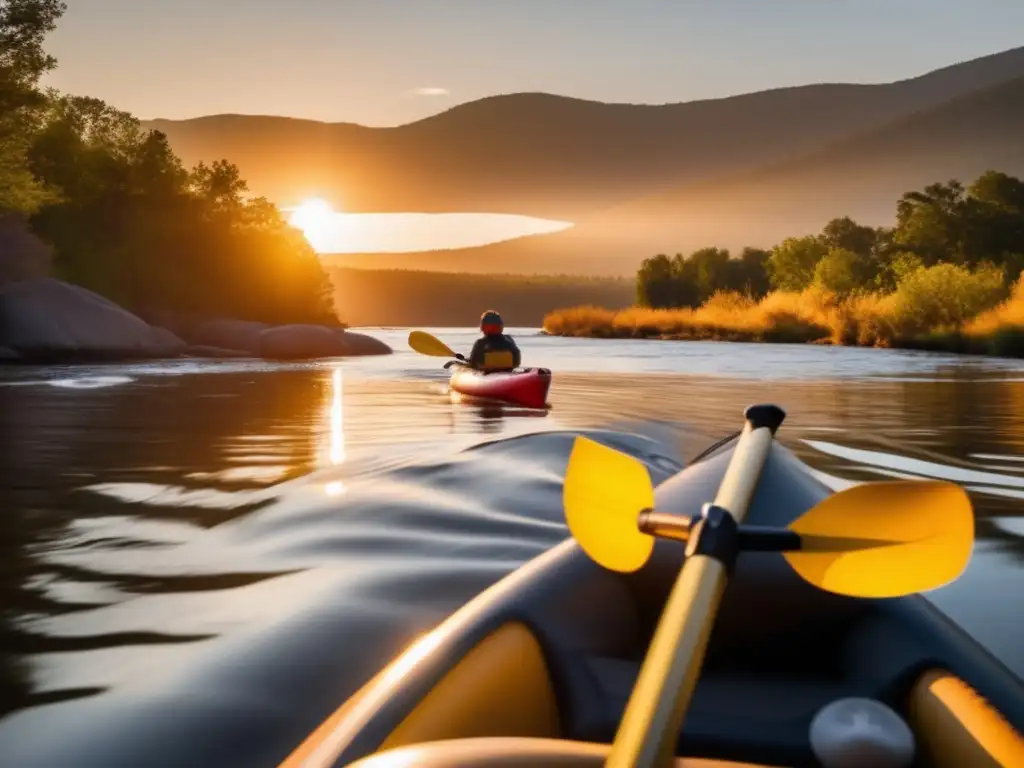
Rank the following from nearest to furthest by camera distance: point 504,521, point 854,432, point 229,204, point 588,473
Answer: point 588,473 < point 504,521 < point 854,432 < point 229,204

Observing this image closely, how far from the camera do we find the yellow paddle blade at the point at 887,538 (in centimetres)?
170

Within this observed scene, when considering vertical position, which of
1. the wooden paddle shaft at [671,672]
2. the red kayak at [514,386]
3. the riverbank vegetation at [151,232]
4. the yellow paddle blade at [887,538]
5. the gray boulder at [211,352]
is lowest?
the gray boulder at [211,352]

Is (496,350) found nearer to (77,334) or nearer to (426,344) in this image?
(426,344)

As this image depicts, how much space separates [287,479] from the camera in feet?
24.1

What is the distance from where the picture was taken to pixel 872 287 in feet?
170

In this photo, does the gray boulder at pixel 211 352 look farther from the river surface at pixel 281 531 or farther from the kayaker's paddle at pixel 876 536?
the kayaker's paddle at pixel 876 536

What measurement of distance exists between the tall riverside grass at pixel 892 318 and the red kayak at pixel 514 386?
17494 mm

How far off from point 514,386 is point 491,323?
3.57ft

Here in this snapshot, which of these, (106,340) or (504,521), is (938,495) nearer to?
(504,521)

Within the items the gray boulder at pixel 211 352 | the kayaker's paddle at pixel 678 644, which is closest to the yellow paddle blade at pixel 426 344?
the kayaker's paddle at pixel 678 644

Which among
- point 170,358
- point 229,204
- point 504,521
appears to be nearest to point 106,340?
point 170,358

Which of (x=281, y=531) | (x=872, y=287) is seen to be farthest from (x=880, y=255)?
(x=281, y=531)

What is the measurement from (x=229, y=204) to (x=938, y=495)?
45.7 metres

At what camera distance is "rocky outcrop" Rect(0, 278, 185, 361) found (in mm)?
25766
